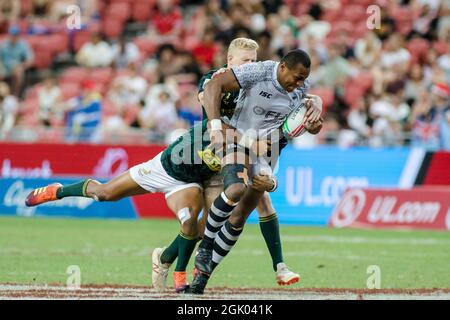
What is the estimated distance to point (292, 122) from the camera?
1070 centimetres

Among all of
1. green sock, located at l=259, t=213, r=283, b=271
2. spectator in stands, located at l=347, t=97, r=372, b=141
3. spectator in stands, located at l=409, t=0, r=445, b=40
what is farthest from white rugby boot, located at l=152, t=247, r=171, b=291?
spectator in stands, located at l=409, t=0, r=445, b=40

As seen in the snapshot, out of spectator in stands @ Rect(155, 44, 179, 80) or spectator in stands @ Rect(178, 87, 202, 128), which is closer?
spectator in stands @ Rect(178, 87, 202, 128)

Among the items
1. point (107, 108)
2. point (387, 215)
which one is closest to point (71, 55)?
point (107, 108)

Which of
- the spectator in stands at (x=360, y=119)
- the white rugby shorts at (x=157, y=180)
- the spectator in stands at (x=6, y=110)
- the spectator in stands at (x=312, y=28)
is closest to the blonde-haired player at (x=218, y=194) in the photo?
the white rugby shorts at (x=157, y=180)

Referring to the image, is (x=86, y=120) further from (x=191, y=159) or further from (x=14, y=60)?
(x=191, y=159)

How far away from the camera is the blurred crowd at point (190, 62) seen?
21.8m

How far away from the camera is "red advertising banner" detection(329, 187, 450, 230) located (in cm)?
1956

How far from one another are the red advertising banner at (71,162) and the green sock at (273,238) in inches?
389

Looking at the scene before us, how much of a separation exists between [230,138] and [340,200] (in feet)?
31.9

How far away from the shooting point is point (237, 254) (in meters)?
15.5

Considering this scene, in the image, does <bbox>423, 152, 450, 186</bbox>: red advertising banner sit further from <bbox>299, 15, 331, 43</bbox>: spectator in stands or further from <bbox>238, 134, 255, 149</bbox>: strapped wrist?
<bbox>238, 134, 255, 149</bbox>: strapped wrist

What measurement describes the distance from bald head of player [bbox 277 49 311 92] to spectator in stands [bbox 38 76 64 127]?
42.9ft

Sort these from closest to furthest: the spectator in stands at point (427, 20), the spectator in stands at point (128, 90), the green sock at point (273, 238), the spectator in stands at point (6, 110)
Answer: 1. the green sock at point (273, 238)
2. the spectator in stands at point (6, 110)
3. the spectator in stands at point (128, 90)
4. the spectator in stands at point (427, 20)

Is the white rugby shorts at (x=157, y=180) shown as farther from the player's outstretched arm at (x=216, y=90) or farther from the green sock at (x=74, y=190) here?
the player's outstretched arm at (x=216, y=90)
